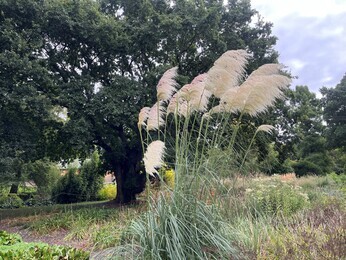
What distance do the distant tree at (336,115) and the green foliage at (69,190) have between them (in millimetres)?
13464

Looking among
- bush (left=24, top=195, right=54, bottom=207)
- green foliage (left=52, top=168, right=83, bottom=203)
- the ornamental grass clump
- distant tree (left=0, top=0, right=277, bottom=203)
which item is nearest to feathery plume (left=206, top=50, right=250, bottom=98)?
the ornamental grass clump

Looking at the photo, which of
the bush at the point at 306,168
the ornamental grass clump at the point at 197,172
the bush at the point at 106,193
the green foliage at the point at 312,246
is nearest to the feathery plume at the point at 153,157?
the ornamental grass clump at the point at 197,172

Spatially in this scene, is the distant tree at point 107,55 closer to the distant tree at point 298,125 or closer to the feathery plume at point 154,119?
the distant tree at point 298,125

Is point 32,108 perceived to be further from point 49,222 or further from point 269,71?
point 269,71

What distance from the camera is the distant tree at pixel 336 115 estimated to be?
18.1m

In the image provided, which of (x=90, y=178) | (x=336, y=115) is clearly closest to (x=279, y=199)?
(x=90, y=178)

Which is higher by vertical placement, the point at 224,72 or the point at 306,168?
the point at 224,72

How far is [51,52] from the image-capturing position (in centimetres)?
1024

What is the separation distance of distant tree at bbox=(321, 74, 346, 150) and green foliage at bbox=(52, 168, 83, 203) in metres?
13.5

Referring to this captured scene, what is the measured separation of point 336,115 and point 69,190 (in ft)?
48.5

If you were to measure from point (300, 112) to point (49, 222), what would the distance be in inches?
474

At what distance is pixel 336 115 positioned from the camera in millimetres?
18688

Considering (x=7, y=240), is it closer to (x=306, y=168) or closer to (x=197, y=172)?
(x=197, y=172)

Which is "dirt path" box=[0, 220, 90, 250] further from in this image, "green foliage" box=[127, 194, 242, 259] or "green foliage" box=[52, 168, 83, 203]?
"green foliage" box=[52, 168, 83, 203]
